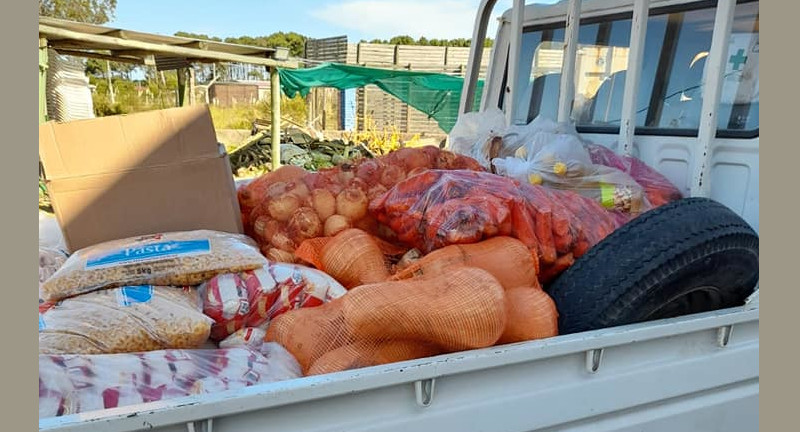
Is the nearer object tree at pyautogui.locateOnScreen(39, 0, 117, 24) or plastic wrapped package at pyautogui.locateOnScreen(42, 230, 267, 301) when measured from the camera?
plastic wrapped package at pyautogui.locateOnScreen(42, 230, 267, 301)

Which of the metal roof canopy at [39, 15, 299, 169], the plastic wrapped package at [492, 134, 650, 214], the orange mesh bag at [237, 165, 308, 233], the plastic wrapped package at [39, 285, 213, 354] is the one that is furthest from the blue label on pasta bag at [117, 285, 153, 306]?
the metal roof canopy at [39, 15, 299, 169]

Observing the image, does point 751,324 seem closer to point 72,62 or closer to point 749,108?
point 749,108

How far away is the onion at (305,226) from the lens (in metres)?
2.32

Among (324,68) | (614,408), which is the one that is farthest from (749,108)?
(324,68)

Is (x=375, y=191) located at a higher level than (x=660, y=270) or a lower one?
higher

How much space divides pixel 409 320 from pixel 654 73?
88.9 inches

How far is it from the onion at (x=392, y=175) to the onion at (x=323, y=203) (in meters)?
0.29

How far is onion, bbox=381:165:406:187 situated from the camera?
2.60 meters

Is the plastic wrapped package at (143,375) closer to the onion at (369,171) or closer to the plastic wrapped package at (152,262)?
the plastic wrapped package at (152,262)

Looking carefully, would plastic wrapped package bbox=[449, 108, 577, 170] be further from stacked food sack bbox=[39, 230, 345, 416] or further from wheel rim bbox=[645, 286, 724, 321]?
stacked food sack bbox=[39, 230, 345, 416]

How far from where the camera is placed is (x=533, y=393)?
5.23 feet

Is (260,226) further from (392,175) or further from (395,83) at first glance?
(395,83)

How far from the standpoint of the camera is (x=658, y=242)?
1.94 meters

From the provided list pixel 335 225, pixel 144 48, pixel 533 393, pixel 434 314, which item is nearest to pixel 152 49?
pixel 144 48
